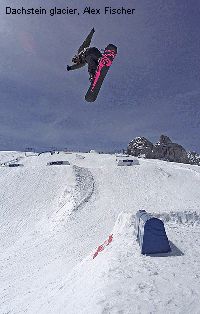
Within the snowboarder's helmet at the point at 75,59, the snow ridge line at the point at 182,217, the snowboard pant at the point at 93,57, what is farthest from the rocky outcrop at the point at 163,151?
the snowboard pant at the point at 93,57

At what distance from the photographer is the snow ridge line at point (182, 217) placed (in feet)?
52.2

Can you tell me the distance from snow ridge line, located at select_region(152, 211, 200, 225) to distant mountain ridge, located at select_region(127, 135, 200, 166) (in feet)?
200

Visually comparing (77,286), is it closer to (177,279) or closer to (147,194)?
(177,279)

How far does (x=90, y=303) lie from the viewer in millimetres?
8172

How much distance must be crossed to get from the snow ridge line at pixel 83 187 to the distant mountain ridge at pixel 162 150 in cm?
3630

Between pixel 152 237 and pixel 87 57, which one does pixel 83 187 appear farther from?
pixel 87 57

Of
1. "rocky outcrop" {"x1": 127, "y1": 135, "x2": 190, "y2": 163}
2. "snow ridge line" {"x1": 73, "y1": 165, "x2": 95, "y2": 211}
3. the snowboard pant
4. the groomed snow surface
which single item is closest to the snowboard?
the snowboard pant

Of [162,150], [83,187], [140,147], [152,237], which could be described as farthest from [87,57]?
[140,147]

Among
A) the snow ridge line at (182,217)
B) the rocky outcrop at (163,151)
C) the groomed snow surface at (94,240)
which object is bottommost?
the groomed snow surface at (94,240)

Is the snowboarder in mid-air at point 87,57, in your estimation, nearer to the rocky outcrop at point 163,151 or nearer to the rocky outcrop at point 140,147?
the rocky outcrop at point 163,151

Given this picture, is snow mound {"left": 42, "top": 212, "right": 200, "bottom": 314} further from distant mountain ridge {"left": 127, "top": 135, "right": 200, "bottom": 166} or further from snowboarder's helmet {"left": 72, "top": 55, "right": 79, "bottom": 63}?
distant mountain ridge {"left": 127, "top": 135, "right": 200, "bottom": 166}

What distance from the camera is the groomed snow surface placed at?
8578 millimetres

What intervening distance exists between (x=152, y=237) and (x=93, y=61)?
23.6ft

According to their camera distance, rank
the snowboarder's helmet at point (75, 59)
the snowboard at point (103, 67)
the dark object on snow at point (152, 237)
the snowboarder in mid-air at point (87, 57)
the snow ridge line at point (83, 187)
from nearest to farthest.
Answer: the dark object on snow at point (152, 237) → the snowboard at point (103, 67) → the snowboarder in mid-air at point (87, 57) → the snowboarder's helmet at point (75, 59) → the snow ridge line at point (83, 187)
